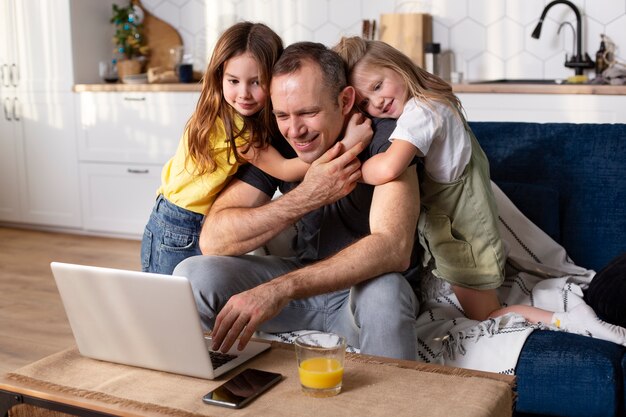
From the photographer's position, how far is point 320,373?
150 centimetres

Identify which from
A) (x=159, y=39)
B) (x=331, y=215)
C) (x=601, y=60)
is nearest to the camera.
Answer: (x=331, y=215)

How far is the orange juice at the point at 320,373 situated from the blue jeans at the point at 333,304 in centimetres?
43

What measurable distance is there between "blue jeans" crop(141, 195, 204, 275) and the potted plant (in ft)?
9.49

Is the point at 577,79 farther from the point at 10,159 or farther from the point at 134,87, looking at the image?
the point at 10,159

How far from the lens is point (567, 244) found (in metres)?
2.56

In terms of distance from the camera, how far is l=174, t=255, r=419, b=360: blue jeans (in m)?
1.95

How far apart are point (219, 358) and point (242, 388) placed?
0.18 m

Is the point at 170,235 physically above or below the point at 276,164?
below

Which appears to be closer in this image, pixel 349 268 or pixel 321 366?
pixel 321 366

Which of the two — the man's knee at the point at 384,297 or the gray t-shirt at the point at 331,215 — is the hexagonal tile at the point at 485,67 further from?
the man's knee at the point at 384,297

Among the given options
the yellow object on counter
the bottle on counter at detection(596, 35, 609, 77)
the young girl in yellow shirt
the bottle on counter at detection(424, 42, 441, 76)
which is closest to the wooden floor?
the young girl in yellow shirt

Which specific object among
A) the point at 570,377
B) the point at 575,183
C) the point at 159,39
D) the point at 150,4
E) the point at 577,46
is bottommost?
the point at 570,377

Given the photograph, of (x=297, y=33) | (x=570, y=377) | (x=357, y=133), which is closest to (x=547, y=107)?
(x=297, y=33)

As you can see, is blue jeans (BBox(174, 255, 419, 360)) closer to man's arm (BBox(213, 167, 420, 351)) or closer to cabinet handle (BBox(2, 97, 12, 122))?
man's arm (BBox(213, 167, 420, 351))
